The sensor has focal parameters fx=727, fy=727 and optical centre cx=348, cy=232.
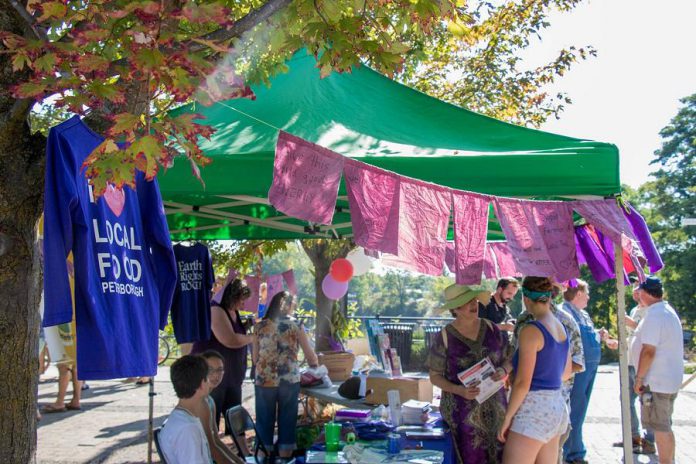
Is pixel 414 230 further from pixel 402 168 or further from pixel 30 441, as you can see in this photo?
pixel 30 441

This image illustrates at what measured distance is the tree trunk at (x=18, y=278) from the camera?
9.99ft

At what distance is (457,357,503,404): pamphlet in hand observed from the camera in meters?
4.84

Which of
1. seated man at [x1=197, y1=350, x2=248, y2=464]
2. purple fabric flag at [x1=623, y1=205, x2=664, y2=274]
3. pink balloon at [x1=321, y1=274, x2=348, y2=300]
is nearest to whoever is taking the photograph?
seated man at [x1=197, y1=350, x2=248, y2=464]

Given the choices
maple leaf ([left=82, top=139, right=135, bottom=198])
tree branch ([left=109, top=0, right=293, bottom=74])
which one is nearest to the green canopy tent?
tree branch ([left=109, top=0, right=293, bottom=74])

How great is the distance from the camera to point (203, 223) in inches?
305

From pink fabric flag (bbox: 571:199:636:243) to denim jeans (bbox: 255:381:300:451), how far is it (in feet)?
10.5

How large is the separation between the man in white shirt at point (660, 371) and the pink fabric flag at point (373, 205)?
3733mm

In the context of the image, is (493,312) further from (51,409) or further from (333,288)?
(51,409)

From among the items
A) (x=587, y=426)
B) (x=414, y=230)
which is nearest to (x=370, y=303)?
(x=587, y=426)

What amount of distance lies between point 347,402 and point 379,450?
6.64ft

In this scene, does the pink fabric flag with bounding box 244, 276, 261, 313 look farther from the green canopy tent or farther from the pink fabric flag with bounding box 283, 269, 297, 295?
the green canopy tent

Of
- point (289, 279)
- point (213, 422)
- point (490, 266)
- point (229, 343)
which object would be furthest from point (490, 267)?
point (213, 422)

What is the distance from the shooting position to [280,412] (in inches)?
263

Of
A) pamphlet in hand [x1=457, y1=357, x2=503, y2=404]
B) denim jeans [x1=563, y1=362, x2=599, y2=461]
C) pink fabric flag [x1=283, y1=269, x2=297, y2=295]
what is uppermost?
pink fabric flag [x1=283, y1=269, x2=297, y2=295]
